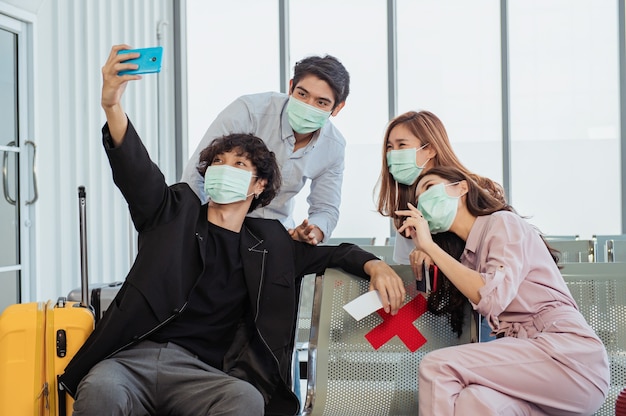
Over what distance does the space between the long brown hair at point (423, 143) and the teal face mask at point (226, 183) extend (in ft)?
1.80

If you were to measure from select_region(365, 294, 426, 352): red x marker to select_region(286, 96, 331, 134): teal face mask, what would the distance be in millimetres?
837

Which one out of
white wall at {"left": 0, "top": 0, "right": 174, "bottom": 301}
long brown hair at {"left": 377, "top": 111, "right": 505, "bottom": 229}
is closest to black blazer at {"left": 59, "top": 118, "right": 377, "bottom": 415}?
long brown hair at {"left": 377, "top": 111, "right": 505, "bottom": 229}

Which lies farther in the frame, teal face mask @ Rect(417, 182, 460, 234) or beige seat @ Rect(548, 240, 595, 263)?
beige seat @ Rect(548, 240, 595, 263)

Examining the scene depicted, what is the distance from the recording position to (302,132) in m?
2.95

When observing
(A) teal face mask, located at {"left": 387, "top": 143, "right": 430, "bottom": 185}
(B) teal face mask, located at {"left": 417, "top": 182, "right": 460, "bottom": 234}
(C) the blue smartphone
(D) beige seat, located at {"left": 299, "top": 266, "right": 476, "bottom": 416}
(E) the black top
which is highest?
(C) the blue smartphone

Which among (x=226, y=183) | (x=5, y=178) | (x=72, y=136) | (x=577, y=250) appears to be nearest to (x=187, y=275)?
(x=226, y=183)

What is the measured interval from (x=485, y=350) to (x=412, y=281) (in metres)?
0.49

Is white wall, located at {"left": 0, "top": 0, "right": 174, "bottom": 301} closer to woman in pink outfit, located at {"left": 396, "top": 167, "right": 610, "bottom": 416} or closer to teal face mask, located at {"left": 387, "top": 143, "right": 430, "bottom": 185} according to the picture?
teal face mask, located at {"left": 387, "top": 143, "right": 430, "bottom": 185}

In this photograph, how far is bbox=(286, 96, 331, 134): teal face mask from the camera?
2867mm

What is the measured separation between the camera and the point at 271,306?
241 cm

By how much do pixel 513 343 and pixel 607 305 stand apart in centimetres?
49

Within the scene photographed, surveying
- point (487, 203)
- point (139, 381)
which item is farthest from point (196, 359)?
point (487, 203)

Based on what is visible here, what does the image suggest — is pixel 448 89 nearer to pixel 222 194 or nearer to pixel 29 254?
pixel 29 254

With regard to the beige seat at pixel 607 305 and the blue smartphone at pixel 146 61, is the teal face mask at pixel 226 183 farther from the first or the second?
the beige seat at pixel 607 305
